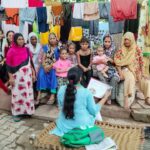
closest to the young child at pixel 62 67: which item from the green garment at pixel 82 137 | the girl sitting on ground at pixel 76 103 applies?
the girl sitting on ground at pixel 76 103

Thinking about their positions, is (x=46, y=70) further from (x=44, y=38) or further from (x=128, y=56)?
(x=128, y=56)

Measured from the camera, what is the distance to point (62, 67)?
236 inches

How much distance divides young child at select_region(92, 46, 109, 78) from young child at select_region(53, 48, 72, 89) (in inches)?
Result: 20.3

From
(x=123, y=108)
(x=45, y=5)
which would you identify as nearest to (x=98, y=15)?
(x=45, y=5)

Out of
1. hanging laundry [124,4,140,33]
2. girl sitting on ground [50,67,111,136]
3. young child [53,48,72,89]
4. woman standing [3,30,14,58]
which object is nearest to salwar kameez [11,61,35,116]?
young child [53,48,72,89]

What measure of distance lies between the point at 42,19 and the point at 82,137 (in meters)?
4.06

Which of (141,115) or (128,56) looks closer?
(141,115)

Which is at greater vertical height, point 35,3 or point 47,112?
point 35,3

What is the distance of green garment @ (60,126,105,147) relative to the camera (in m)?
3.62

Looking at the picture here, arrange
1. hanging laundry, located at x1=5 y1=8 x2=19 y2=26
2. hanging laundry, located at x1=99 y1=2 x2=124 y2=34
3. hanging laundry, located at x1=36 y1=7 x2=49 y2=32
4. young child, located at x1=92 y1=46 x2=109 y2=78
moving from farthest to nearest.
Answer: hanging laundry, located at x1=5 y1=8 x2=19 y2=26 < hanging laundry, located at x1=36 y1=7 x2=49 y2=32 < hanging laundry, located at x1=99 y1=2 x2=124 y2=34 < young child, located at x1=92 y1=46 x2=109 y2=78

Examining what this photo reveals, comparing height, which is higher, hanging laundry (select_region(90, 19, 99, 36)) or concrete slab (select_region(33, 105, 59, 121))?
hanging laundry (select_region(90, 19, 99, 36))

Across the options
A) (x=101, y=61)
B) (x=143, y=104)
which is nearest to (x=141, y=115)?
(x=143, y=104)

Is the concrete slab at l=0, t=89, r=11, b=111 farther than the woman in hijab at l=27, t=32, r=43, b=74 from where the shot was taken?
No

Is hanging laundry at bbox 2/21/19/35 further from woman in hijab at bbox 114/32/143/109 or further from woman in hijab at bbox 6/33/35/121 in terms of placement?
woman in hijab at bbox 114/32/143/109
